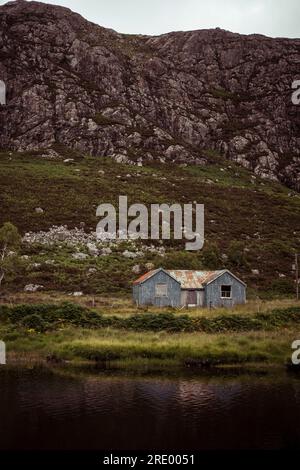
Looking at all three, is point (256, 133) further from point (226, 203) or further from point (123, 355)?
point (123, 355)

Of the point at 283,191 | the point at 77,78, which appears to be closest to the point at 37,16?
the point at 77,78

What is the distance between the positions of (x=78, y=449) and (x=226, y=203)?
319ft

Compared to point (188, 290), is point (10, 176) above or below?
above

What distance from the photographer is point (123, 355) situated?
33531 millimetres

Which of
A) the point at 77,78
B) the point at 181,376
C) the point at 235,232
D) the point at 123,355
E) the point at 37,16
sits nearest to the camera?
the point at 181,376

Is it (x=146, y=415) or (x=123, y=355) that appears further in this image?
(x=123, y=355)

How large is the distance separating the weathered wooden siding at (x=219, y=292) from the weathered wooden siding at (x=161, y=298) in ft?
11.0

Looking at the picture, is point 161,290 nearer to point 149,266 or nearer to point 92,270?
point 149,266

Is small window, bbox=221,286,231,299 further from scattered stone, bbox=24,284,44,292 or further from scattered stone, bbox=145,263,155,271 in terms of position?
scattered stone, bbox=24,284,44,292

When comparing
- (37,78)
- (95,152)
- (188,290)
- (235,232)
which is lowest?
(188,290)
